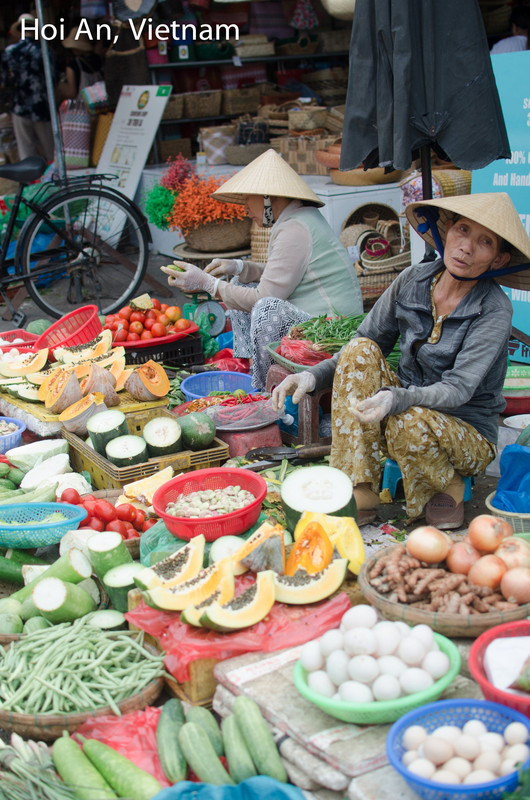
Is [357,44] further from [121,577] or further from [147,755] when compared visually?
[147,755]

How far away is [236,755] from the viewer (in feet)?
6.26

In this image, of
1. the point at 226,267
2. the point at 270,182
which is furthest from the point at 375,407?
the point at 226,267

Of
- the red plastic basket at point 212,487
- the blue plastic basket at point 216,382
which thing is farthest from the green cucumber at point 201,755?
the blue plastic basket at point 216,382

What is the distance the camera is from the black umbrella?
137 inches

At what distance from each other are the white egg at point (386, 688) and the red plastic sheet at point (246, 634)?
41 centimetres

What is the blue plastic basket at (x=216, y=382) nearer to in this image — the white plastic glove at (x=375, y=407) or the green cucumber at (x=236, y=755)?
the white plastic glove at (x=375, y=407)

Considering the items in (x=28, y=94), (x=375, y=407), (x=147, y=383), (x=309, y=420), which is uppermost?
(x=28, y=94)

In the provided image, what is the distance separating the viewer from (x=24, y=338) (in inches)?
211

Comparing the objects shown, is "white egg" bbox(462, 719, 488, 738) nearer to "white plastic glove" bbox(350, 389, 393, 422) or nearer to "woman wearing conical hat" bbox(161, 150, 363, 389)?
"white plastic glove" bbox(350, 389, 393, 422)

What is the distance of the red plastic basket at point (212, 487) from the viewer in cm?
269

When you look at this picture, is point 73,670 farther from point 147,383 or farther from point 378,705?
point 147,383

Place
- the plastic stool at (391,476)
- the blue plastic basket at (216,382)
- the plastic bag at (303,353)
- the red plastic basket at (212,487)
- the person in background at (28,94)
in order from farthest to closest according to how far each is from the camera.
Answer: the person in background at (28,94)
the blue plastic basket at (216,382)
the plastic bag at (303,353)
the plastic stool at (391,476)
the red plastic basket at (212,487)

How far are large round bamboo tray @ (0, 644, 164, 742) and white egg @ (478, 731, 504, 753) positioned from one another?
990 mm

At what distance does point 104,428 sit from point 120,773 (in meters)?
1.89
